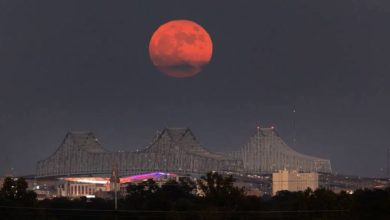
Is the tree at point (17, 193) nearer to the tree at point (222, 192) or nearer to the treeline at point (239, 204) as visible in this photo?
the treeline at point (239, 204)

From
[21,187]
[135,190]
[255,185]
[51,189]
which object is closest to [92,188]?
[51,189]

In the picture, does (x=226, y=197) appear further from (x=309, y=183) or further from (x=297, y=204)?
(x=309, y=183)

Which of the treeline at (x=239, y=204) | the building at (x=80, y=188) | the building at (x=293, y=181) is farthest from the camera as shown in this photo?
the building at (x=80, y=188)

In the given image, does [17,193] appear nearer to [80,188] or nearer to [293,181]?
[293,181]

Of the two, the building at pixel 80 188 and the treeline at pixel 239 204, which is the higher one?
the building at pixel 80 188

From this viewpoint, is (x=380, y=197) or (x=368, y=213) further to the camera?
(x=380, y=197)

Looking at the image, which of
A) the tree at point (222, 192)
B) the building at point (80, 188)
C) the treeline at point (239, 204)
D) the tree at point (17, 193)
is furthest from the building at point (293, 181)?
the tree at point (222, 192)

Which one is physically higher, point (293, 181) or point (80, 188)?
point (293, 181)

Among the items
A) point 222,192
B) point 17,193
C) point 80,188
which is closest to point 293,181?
point 80,188
